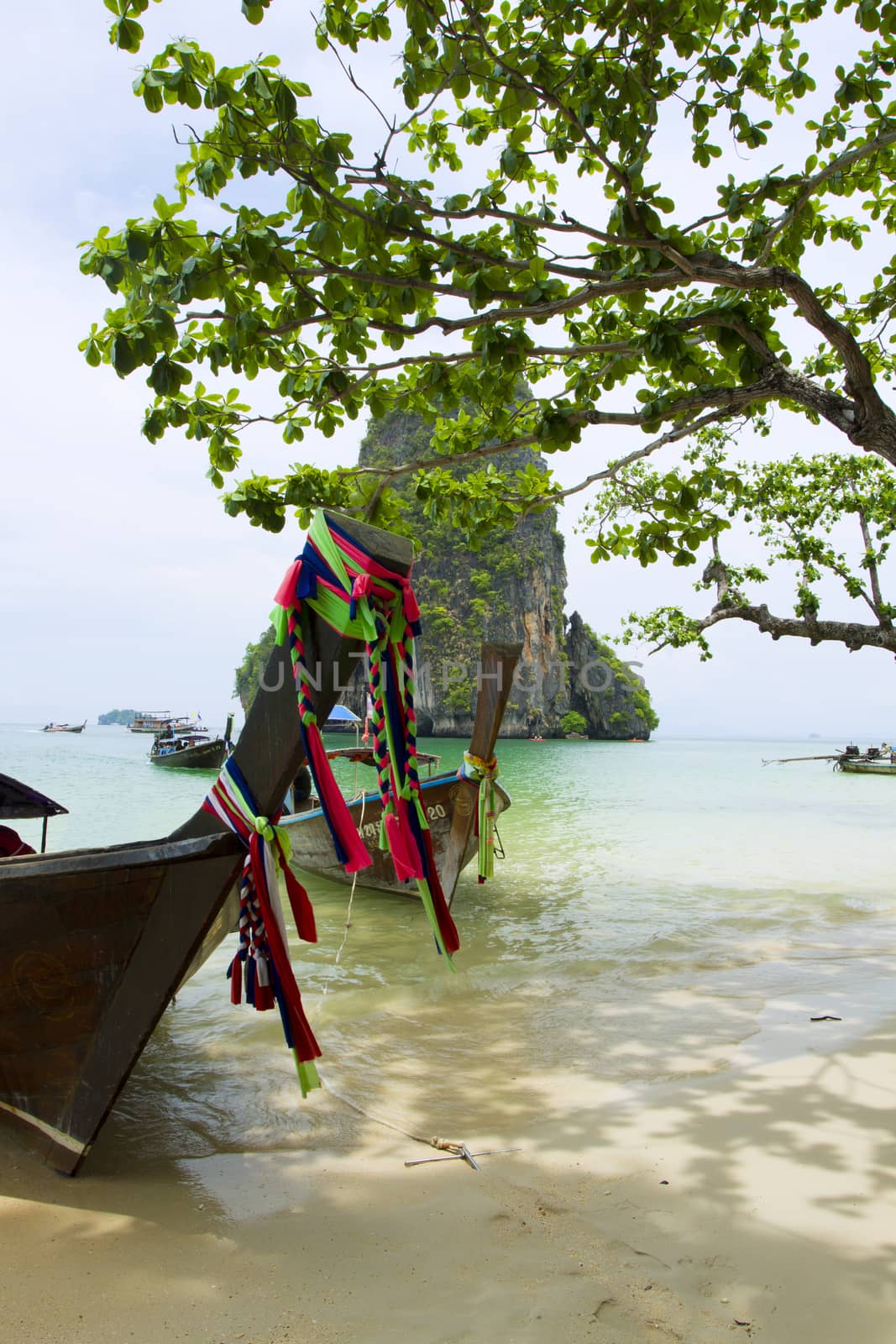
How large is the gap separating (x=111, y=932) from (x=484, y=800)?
4.57 m

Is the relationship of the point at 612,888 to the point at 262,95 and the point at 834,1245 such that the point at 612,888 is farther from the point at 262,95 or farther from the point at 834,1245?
the point at 262,95

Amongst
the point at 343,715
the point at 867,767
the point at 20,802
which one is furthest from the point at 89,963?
the point at 867,767

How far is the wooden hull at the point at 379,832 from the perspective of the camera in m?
7.30

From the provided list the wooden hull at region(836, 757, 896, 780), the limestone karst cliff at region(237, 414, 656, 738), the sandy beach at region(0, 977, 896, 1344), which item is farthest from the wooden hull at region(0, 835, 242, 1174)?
the limestone karst cliff at region(237, 414, 656, 738)

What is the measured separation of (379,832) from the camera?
806 cm

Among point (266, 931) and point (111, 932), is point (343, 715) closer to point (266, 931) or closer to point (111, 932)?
point (111, 932)

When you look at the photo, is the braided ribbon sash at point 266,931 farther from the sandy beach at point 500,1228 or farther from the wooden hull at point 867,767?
the wooden hull at point 867,767

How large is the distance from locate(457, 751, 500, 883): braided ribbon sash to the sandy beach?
3420mm

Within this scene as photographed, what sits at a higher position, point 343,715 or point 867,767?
point 343,715

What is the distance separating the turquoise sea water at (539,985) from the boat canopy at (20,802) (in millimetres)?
1465

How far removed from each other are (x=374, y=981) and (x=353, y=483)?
151 inches

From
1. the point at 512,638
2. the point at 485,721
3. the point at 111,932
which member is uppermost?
the point at 512,638

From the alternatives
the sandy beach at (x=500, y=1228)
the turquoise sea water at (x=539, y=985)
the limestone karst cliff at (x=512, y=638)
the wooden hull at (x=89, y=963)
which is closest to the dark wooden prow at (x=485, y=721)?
the turquoise sea water at (x=539, y=985)

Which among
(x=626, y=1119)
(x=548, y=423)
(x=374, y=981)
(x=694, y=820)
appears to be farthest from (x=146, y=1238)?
(x=694, y=820)
